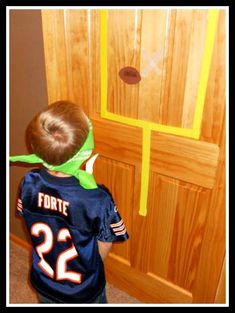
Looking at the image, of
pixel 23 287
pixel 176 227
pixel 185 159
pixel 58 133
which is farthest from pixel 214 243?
pixel 23 287

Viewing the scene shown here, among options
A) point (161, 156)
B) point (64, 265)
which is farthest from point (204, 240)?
point (64, 265)

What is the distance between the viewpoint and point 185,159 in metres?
1.42

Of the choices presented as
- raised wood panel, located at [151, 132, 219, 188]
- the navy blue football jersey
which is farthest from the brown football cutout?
the navy blue football jersey

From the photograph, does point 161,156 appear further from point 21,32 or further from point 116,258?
point 21,32

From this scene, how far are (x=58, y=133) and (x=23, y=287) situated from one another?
1.45 meters

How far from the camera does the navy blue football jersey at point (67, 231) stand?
3.60 ft

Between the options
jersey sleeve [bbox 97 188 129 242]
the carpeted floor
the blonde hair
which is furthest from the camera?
the carpeted floor

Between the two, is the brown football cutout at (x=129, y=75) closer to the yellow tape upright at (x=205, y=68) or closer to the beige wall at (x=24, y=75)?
the yellow tape upright at (x=205, y=68)

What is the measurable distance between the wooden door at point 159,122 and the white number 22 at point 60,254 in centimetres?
57

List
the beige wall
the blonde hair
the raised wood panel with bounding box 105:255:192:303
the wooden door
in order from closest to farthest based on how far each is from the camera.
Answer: the blonde hair, the wooden door, the beige wall, the raised wood panel with bounding box 105:255:192:303

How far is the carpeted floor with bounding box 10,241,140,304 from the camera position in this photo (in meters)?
1.93

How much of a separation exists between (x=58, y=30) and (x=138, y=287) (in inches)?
62.0

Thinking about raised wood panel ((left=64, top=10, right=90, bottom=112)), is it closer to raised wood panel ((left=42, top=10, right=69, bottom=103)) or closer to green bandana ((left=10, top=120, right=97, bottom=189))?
raised wood panel ((left=42, top=10, right=69, bottom=103))

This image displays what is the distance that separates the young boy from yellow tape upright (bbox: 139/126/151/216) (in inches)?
16.7
